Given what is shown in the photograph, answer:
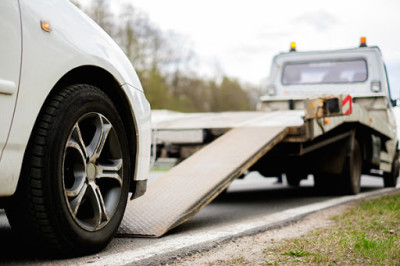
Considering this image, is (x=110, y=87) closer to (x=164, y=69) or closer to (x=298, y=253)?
(x=298, y=253)

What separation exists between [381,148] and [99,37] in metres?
6.64

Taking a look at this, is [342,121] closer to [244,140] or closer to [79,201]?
[244,140]

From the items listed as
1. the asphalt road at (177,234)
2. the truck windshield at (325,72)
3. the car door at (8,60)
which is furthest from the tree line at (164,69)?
the car door at (8,60)

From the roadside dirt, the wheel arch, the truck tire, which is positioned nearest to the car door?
the wheel arch

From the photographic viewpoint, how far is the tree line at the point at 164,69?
28391mm

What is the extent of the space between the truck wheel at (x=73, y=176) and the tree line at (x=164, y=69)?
15.8 m

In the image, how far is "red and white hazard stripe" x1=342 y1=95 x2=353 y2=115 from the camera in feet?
20.5

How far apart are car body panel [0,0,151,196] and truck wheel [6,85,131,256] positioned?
130mm

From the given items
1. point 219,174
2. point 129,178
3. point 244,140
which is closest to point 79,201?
point 129,178

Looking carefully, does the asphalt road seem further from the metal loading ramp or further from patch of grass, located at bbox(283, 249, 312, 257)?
patch of grass, located at bbox(283, 249, 312, 257)

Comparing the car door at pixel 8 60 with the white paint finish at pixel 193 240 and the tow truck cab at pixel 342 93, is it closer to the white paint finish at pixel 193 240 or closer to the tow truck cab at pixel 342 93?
the white paint finish at pixel 193 240

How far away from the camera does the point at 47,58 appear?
264cm

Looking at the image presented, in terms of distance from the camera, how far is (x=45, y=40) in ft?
8.65

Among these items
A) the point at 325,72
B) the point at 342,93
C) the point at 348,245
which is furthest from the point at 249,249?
the point at 325,72
